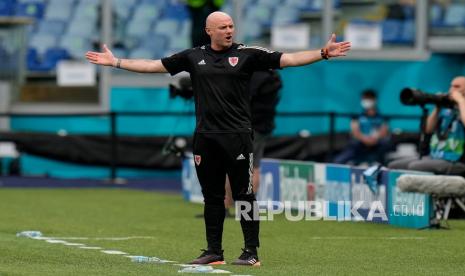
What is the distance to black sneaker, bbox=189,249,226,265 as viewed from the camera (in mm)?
11047

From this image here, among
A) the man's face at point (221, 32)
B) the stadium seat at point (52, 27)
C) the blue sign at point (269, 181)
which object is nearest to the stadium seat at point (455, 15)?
the stadium seat at point (52, 27)

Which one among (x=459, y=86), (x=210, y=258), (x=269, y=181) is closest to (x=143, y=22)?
(x=269, y=181)

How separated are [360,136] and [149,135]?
3.73 m

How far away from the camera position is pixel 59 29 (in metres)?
25.9

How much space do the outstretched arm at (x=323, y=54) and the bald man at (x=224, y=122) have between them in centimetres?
2

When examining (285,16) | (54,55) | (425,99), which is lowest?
(425,99)

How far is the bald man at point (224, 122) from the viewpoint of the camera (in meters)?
11.0

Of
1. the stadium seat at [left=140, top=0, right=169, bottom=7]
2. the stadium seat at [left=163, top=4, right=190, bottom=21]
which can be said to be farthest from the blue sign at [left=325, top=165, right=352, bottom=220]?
the stadium seat at [left=140, top=0, right=169, bottom=7]

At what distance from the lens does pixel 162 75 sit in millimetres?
25562

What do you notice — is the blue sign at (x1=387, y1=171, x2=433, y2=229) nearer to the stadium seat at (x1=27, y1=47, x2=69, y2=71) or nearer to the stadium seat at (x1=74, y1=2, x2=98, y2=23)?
the stadium seat at (x1=27, y1=47, x2=69, y2=71)

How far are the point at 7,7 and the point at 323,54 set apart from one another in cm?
1553

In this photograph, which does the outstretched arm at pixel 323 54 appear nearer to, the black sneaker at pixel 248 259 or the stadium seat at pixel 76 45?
the black sneaker at pixel 248 259

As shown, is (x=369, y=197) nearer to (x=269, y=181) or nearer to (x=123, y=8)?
(x=269, y=181)

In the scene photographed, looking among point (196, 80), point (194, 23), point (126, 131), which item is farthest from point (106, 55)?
point (126, 131)
